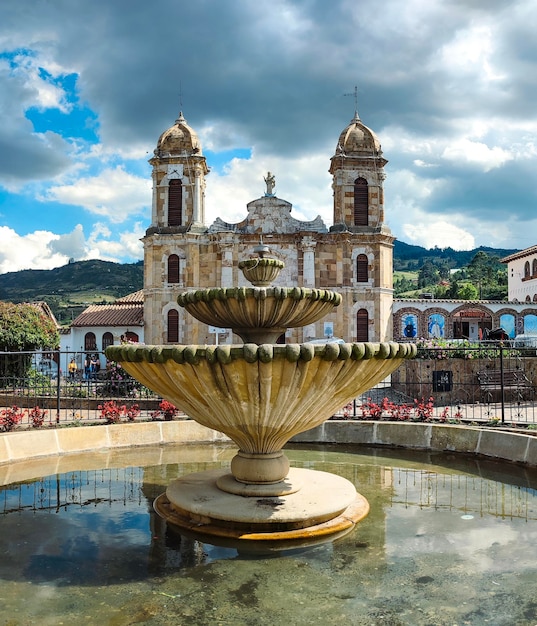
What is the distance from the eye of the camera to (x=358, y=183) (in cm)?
3544

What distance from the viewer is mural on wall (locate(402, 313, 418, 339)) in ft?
123

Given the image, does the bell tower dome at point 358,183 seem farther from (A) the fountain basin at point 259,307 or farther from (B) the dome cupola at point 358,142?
(A) the fountain basin at point 259,307

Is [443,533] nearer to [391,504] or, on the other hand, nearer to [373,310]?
[391,504]

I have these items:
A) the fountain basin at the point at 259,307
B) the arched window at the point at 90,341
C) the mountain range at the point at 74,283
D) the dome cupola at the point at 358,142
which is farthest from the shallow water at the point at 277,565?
the mountain range at the point at 74,283

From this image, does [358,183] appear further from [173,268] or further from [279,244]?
[173,268]

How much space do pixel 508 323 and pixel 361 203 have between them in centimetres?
1347

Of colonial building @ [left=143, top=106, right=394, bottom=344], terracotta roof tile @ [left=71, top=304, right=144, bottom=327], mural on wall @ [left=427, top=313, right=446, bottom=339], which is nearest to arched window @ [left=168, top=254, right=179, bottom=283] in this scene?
colonial building @ [left=143, top=106, right=394, bottom=344]

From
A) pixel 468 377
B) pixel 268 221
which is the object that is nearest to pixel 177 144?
pixel 268 221

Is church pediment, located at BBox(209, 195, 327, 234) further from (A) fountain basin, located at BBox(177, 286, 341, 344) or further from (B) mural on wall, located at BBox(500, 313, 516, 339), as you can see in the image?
(A) fountain basin, located at BBox(177, 286, 341, 344)

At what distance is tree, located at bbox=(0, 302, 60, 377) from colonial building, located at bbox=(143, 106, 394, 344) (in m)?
10.1

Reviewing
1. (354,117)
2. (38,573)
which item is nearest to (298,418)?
(38,573)

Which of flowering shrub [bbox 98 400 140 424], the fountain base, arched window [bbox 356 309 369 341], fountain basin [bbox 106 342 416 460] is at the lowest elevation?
the fountain base

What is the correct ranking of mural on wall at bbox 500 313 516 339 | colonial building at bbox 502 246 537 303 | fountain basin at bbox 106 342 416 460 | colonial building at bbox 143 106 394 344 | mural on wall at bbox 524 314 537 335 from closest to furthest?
fountain basin at bbox 106 342 416 460 → colonial building at bbox 143 106 394 344 → mural on wall at bbox 524 314 537 335 → mural on wall at bbox 500 313 516 339 → colonial building at bbox 502 246 537 303

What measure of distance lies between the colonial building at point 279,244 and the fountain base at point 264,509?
26.9 m
